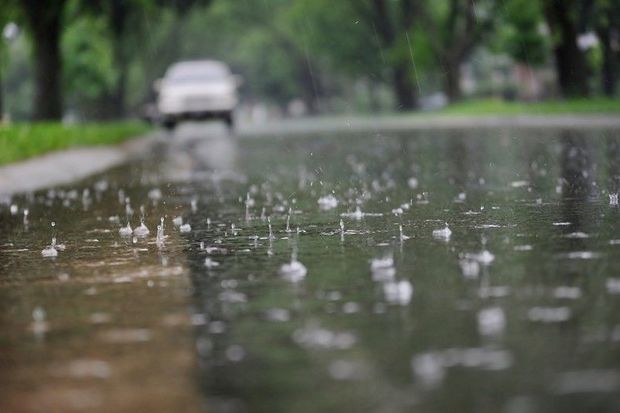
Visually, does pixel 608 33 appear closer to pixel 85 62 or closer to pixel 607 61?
pixel 607 61

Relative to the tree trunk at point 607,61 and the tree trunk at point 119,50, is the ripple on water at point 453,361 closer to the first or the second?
the tree trunk at point 119,50

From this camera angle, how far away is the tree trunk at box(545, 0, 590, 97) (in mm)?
41406

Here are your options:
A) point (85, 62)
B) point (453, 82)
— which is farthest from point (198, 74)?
point (453, 82)

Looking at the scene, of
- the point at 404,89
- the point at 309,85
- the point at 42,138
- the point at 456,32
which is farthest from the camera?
the point at 309,85

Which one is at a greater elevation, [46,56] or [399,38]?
[399,38]

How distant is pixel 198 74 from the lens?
153 feet

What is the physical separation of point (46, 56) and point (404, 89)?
1586 inches

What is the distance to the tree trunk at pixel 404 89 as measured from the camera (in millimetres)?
73688

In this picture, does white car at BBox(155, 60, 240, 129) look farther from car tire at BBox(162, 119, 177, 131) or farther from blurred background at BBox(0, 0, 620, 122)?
blurred background at BBox(0, 0, 620, 122)

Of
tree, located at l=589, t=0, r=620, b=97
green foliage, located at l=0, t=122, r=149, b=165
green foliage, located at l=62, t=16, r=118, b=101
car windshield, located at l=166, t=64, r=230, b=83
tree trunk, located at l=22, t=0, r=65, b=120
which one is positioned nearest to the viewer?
green foliage, located at l=0, t=122, r=149, b=165

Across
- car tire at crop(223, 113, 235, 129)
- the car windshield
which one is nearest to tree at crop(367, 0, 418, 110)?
car tire at crop(223, 113, 235, 129)

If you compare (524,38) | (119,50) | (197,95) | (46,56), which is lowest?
(197,95)

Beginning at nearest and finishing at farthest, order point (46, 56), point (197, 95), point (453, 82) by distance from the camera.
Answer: point (46, 56) < point (197, 95) < point (453, 82)

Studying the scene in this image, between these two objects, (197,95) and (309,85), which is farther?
(309,85)
